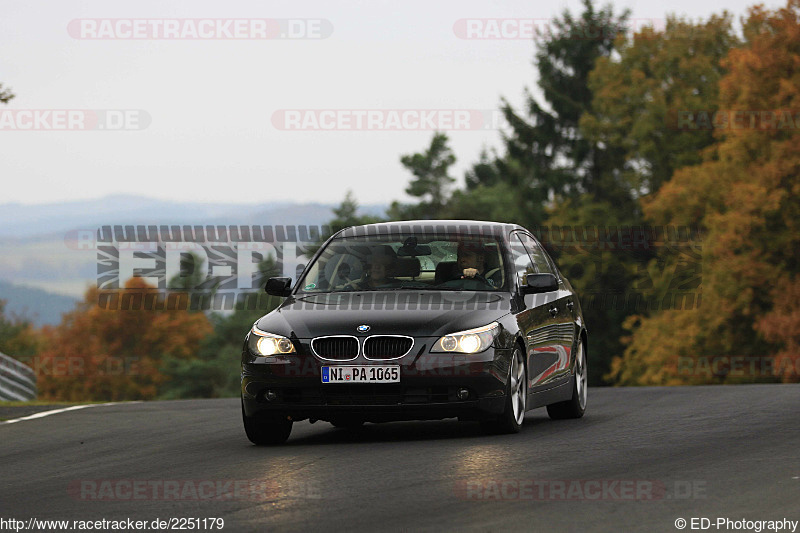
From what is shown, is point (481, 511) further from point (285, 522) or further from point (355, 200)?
point (355, 200)

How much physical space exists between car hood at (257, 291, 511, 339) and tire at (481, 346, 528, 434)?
462mm

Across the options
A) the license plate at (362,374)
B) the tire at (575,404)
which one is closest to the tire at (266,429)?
the license plate at (362,374)

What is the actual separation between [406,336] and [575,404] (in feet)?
10.8

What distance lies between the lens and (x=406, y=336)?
11.2m

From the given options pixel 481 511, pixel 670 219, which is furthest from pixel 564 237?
pixel 481 511

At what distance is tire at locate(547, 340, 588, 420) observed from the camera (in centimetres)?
1391

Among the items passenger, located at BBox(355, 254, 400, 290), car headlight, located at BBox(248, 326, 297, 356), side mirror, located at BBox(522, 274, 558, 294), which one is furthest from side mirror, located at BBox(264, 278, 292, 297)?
side mirror, located at BBox(522, 274, 558, 294)

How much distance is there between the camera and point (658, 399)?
16.7m

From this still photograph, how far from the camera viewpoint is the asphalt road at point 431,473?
7668 mm

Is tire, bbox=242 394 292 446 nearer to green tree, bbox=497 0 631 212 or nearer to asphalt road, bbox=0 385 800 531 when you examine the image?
asphalt road, bbox=0 385 800 531

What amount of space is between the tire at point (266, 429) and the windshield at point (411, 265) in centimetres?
130
